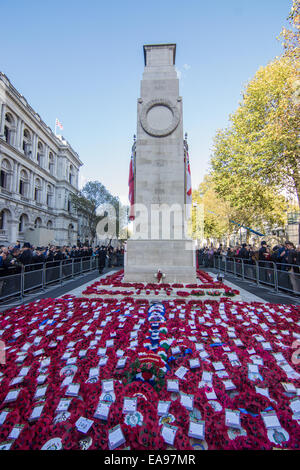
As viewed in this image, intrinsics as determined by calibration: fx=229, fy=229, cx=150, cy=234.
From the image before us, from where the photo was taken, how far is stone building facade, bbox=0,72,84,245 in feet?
108

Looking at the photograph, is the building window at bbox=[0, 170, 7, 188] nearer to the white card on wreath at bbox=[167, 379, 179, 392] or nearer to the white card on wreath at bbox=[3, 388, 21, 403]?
the white card on wreath at bbox=[3, 388, 21, 403]

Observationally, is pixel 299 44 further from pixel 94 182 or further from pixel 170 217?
pixel 94 182

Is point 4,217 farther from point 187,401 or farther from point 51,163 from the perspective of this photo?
point 187,401

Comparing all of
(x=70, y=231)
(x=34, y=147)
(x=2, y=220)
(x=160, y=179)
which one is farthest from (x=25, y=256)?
(x=70, y=231)

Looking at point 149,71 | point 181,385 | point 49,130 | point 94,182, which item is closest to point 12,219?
point 94,182

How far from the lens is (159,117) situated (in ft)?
34.1

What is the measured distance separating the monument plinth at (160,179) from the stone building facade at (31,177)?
94.0 ft

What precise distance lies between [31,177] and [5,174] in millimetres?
6625

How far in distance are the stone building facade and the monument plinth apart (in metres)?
28.7

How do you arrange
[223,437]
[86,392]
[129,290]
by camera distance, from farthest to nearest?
[129,290] → [86,392] → [223,437]

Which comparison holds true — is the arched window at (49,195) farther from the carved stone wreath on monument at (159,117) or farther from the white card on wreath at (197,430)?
the white card on wreath at (197,430)

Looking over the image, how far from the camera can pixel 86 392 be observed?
287 cm

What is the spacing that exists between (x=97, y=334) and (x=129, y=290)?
3.35 metres

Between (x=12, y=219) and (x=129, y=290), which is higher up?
(x=12, y=219)
